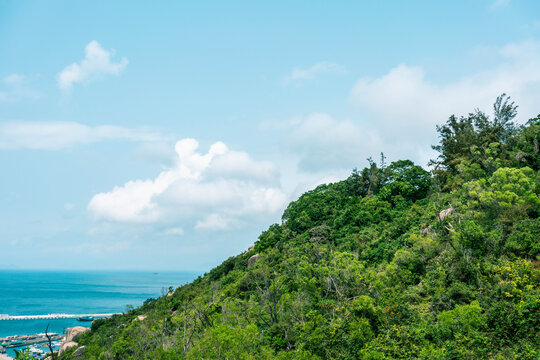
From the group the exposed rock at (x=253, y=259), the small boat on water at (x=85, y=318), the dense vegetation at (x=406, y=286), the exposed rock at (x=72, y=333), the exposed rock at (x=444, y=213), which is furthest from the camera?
the small boat on water at (x=85, y=318)

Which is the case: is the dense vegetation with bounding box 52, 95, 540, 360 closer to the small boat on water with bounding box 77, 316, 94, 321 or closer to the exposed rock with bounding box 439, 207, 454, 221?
the exposed rock with bounding box 439, 207, 454, 221

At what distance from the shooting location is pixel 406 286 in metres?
29.7

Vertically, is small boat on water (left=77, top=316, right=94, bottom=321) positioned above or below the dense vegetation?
below

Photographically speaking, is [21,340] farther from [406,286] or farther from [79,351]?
[406,286]

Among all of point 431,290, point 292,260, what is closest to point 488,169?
point 431,290

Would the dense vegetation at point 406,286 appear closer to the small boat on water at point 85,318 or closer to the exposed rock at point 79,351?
the exposed rock at point 79,351

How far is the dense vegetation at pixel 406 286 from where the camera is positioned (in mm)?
21375

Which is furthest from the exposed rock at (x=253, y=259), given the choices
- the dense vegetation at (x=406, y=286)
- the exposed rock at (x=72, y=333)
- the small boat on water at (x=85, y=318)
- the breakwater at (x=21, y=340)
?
the small boat on water at (x=85, y=318)

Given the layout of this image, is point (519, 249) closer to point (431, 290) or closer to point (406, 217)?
point (431, 290)

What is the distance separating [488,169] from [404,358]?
2518 centimetres

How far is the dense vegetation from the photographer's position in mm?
21375

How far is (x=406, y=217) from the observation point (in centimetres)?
4066

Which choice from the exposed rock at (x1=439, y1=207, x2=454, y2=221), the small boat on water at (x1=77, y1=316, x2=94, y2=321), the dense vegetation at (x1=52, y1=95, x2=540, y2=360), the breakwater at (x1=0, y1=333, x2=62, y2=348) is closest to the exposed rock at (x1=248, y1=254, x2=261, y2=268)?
the dense vegetation at (x1=52, y1=95, x2=540, y2=360)

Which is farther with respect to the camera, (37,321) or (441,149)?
(37,321)
